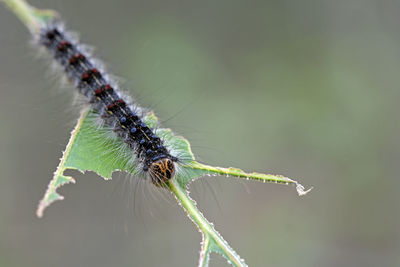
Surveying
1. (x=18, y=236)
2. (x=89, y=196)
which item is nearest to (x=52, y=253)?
(x=18, y=236)

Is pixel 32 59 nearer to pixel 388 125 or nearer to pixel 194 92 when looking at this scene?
pixel 194 92

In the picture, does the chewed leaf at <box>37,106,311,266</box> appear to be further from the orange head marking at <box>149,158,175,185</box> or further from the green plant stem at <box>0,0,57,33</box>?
the green plant stem at <box>0,0,57,33</box>

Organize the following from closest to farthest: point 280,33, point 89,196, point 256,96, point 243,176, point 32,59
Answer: point 243,176
point 32,59
point 89,196
point 256,96
point 280,33

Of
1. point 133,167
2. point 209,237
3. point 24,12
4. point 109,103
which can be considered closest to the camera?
point 209,237

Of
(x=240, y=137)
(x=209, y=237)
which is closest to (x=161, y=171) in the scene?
(x=209, y=237)

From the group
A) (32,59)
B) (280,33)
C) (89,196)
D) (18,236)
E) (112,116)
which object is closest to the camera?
(112,116)

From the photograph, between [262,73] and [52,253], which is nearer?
[52,253]

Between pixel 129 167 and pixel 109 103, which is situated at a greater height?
pixel 109 103

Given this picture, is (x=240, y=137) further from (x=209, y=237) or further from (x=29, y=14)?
(x=209, y=237)
